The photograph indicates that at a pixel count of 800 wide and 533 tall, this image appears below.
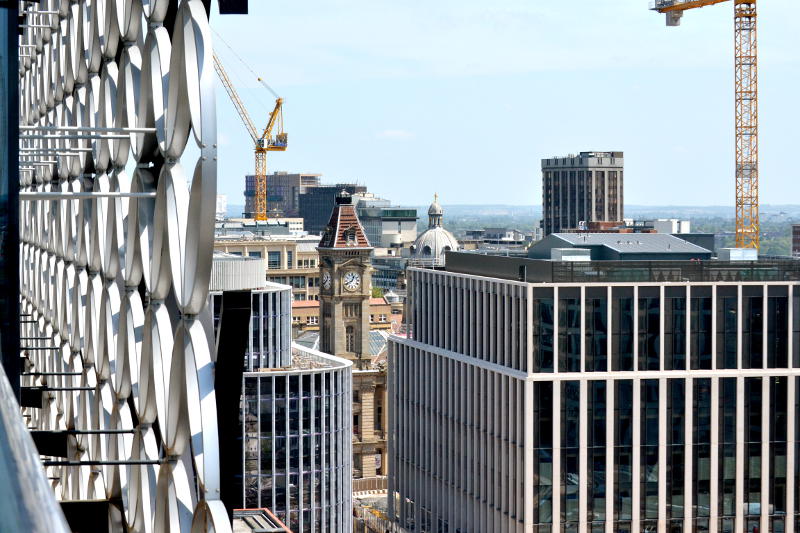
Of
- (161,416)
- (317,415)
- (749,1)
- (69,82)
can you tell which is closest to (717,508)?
(317,415)

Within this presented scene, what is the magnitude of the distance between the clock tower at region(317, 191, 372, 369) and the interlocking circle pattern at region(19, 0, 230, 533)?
478ft

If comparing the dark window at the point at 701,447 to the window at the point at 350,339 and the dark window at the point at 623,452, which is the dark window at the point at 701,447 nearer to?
the dark window at the point at 623,452

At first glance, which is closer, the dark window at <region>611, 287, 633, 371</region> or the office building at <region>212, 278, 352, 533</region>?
the office building at <region>212, 278, 352, 533</region>

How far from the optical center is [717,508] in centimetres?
7800

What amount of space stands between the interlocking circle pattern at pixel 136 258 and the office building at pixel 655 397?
5943cm

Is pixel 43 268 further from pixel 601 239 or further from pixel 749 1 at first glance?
pixel 749 1

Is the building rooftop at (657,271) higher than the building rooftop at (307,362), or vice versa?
the building rooftop at (657,271)

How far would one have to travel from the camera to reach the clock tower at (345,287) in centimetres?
16675

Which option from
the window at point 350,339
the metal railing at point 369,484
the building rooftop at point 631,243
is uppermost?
the building rooftop at point 631,243

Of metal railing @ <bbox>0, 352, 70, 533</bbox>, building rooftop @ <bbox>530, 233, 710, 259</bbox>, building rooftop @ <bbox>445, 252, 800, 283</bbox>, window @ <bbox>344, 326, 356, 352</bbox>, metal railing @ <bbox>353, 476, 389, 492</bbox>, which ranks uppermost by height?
metal railing @ <bbox>0, 352, 70, 533</bbox>

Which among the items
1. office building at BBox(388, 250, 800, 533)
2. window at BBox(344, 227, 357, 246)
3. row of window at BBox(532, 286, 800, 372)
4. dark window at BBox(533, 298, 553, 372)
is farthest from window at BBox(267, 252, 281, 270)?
row of window at BBox(532, 286, 800, 372)

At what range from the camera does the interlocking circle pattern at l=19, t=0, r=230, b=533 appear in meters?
7.73

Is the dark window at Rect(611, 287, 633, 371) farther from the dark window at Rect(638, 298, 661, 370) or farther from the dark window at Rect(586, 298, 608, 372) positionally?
the dark window at Rect(638, 298, 661, 370)

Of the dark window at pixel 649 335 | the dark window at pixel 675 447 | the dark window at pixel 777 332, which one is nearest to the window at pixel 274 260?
the dark window at pixel 649 335
